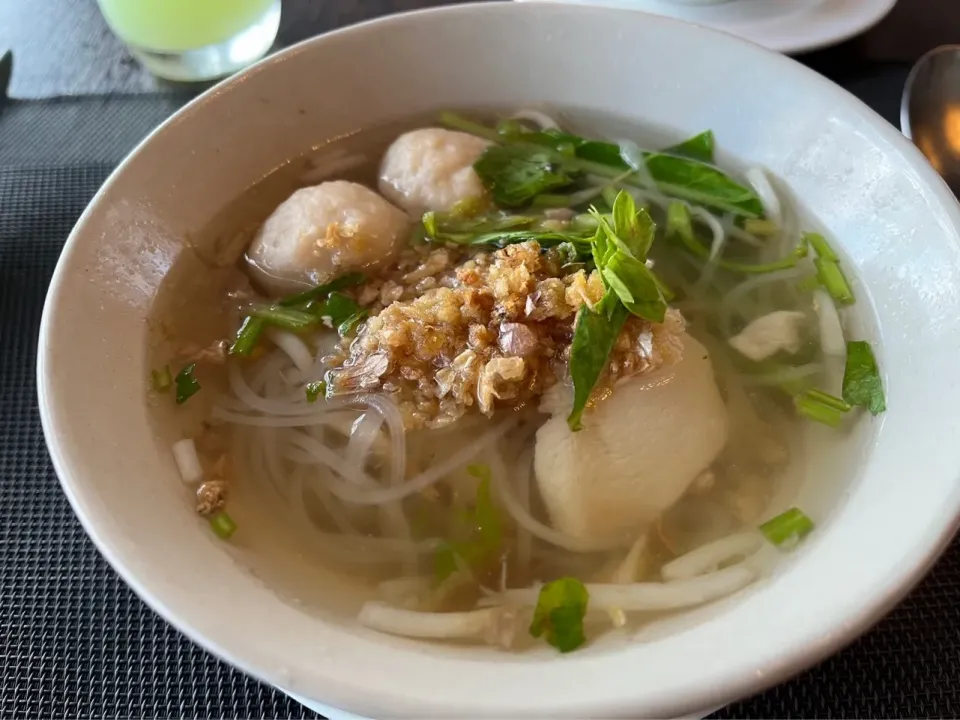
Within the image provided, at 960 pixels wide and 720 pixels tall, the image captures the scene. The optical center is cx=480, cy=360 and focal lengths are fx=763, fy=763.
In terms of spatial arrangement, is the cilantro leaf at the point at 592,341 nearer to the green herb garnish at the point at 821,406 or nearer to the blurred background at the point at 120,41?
the green herb garnish at the point at 821,406

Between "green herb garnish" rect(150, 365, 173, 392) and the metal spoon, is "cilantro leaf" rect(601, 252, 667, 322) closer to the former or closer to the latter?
"green herb garnish" rect(150, 365, 173, 392)

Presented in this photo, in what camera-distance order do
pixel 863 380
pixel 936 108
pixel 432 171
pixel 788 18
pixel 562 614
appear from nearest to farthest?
pixel 562 614
pixel 863 380
pixel 432 171
pixel 936 108
pixel 788 18

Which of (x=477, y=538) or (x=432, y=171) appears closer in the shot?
(x=477, y=538)

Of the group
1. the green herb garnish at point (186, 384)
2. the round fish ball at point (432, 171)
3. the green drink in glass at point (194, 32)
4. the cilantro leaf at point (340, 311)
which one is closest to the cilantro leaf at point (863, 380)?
the round fish ball at point (432, 171)

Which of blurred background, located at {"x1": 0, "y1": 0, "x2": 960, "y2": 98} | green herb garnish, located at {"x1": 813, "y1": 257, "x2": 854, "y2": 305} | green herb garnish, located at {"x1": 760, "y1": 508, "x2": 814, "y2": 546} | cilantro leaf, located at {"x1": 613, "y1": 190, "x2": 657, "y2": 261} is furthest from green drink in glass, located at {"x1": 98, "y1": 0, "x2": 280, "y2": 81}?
green herb garnish, located at {"x1": 760, "y1": 508, "x2": 814, "y2": 546}

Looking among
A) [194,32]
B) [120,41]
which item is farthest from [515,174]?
[120,41]

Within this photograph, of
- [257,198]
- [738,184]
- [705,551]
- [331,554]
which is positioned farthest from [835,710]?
[257,198]

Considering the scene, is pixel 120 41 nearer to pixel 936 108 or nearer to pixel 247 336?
pixel 247 336

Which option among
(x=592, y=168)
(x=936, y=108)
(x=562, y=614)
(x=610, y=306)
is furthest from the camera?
(x=936, y=108)
